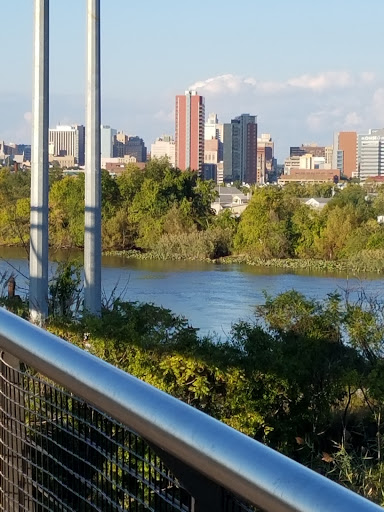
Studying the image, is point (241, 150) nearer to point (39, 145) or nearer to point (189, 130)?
point (189, 130)

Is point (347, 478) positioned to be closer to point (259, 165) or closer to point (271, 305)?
point (271, 305)

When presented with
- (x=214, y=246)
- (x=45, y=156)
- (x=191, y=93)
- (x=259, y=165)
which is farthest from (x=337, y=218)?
(x=259, y=165)

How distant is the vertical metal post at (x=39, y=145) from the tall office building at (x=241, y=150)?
113 m

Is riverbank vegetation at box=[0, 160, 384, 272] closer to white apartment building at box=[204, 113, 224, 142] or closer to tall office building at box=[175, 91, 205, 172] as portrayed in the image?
tall office building at box=[175, 91, 205, 172]

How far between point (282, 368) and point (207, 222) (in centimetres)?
3124

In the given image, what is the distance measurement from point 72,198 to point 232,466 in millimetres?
29525

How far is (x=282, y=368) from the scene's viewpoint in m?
6.73

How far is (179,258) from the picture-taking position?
33375 millimetres

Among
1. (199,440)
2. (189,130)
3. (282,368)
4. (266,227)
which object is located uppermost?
(189,130)

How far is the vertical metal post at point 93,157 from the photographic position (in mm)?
8242

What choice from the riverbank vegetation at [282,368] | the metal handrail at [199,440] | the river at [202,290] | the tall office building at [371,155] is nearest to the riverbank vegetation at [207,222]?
the river at [202,290]

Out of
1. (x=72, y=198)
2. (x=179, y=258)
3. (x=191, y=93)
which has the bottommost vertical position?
(x=179, y=258)

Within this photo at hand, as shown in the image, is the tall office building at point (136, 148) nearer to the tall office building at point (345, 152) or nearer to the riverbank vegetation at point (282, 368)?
the tall office building at point (345, 152)

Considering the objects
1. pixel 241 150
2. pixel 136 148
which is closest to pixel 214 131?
pixel 241 150
